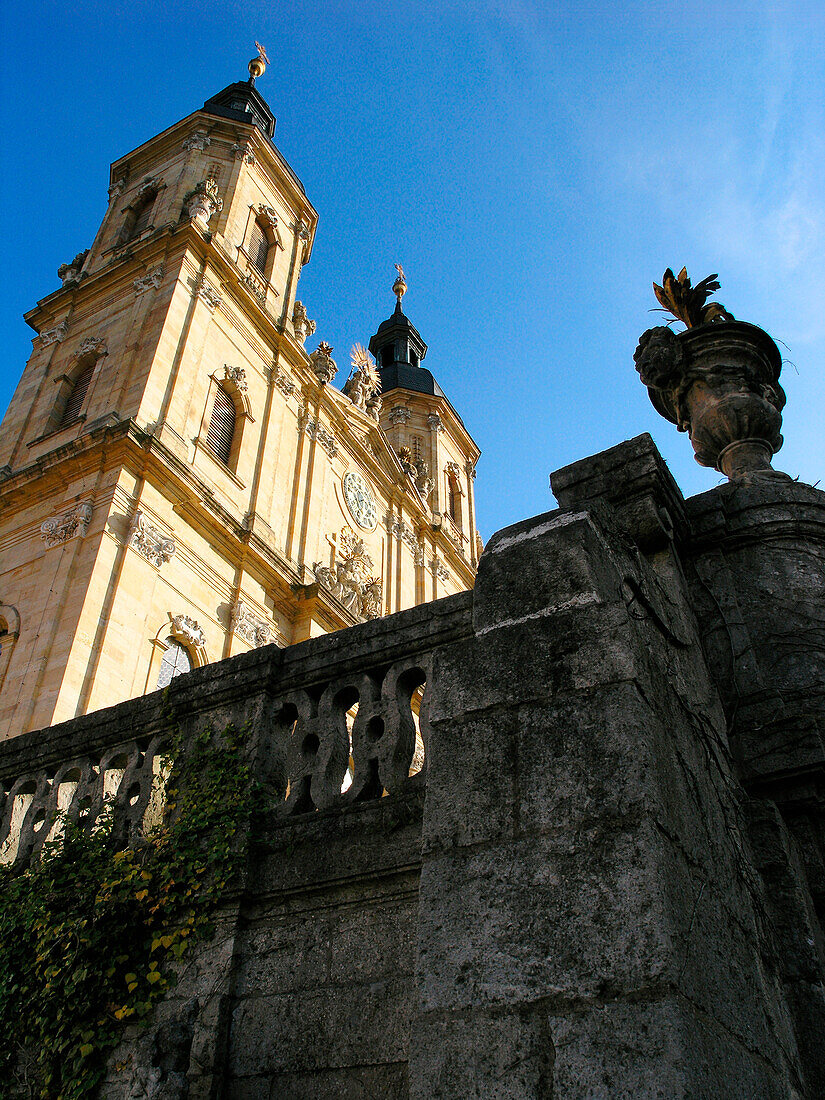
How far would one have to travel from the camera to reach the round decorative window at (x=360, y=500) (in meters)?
25.2

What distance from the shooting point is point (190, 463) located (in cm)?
1838

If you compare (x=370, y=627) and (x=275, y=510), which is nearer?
(x=370, y=627)

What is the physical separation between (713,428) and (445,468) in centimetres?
3005

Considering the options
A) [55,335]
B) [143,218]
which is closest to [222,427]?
[55,335]

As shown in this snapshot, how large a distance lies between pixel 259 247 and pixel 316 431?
627 centimetres

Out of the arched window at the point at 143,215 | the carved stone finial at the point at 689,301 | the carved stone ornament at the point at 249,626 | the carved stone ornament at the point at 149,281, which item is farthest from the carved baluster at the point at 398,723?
the arched window at the point at 143,215

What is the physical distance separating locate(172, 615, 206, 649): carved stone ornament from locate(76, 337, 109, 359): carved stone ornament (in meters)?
7.93

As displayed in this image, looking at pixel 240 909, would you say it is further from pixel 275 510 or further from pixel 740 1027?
pixel 275 510

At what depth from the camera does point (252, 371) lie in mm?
22266

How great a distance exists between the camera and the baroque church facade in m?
14.9

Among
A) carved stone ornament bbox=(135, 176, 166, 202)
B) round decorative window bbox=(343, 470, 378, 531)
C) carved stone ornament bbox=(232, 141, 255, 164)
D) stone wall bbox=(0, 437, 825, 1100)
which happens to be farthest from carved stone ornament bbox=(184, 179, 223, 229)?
stone wall bbox=(0, 437, 825, 1100)

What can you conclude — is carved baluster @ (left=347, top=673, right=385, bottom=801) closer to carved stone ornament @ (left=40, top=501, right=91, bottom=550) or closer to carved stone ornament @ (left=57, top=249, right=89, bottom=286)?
carved stone ornament @ (left=40, top=501, right=91, bottom=550)

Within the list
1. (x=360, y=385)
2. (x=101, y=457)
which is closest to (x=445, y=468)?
(x=360, y=385)

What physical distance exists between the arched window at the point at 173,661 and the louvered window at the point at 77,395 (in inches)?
271
